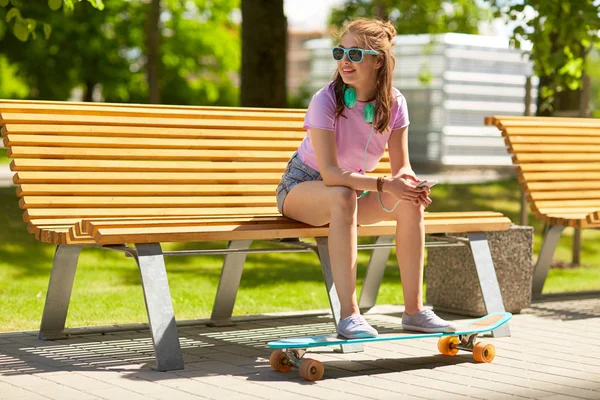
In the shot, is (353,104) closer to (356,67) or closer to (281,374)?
(356,67)

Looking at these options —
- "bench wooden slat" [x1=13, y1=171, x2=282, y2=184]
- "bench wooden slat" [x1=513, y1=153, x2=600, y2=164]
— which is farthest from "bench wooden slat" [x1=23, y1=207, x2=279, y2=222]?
"bench wooden slat" [x1=513, y1=153, x2=600, y2=164]

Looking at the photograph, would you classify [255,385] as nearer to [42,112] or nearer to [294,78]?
[42,112]

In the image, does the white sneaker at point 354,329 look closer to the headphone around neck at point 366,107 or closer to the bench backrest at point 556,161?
the headphone around neck at point 366,107

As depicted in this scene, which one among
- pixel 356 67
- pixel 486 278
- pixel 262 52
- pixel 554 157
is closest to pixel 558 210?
pixel 554 157

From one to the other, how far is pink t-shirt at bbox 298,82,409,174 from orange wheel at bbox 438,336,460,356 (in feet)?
3.01

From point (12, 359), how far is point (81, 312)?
167 cm

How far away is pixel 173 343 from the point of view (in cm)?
498

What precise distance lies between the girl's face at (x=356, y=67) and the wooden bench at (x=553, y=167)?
2.39m

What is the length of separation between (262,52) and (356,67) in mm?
5795

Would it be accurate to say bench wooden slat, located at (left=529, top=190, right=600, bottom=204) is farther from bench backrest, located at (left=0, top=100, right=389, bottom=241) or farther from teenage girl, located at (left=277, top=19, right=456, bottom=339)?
teenage girl, located at (left=277, top=19, right=456, bottom=339)

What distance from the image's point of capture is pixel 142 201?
19.2ft

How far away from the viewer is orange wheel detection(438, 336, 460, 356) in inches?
209

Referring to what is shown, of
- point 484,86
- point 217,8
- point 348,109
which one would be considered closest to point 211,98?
point 217,8

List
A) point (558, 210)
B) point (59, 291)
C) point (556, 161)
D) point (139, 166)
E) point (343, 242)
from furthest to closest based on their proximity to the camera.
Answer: point (556, 161), point (558, 210), point (139, 166), point (59, 291), point (343, 242)
